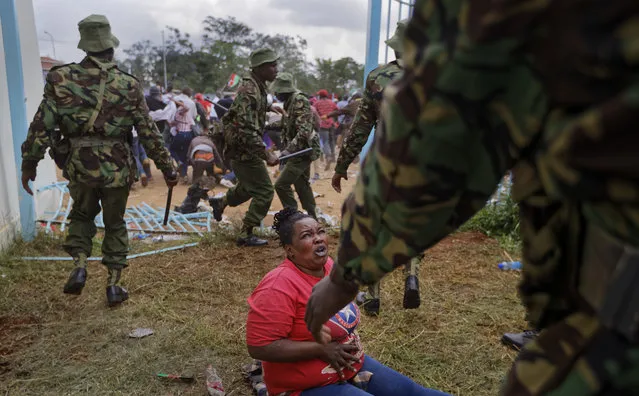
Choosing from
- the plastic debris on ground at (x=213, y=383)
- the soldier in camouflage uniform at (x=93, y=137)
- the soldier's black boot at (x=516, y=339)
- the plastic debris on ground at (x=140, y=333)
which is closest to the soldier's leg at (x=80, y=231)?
the soldier in camouflage uniform at (x=93, y=137)

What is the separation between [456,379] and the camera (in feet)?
9.86

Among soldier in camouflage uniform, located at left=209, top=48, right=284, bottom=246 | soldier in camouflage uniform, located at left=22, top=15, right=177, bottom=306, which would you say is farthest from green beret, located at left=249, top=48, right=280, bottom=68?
soldier in camouflage uniform, located at left=22, top=15, right=177, bottom=306

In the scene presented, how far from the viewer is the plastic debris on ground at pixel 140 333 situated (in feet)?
11.6

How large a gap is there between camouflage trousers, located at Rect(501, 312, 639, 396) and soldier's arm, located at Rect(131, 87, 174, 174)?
11.6 ft

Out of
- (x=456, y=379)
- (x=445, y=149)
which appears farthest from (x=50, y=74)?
(x=445, y=149)

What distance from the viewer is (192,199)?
23.6 feet

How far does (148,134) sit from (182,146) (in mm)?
5933

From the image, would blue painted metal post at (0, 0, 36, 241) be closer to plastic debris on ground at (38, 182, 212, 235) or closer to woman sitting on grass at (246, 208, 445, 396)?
plastic debris on ground at (38, 182, 212, 235)

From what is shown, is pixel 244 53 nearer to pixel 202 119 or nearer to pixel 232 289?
pixel 202 119

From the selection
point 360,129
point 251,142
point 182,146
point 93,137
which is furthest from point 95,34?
point 182,146

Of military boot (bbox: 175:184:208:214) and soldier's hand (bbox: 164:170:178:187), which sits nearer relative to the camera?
soldier's hand (bbox: 164:170:178:187)

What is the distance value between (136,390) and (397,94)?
2.64 m

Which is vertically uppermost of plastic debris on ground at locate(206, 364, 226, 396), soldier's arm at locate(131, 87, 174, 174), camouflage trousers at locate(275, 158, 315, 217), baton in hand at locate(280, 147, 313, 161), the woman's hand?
soldier's arm at locate(131, 87, 174, 174)

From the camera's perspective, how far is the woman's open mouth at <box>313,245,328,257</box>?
2.26 meters
